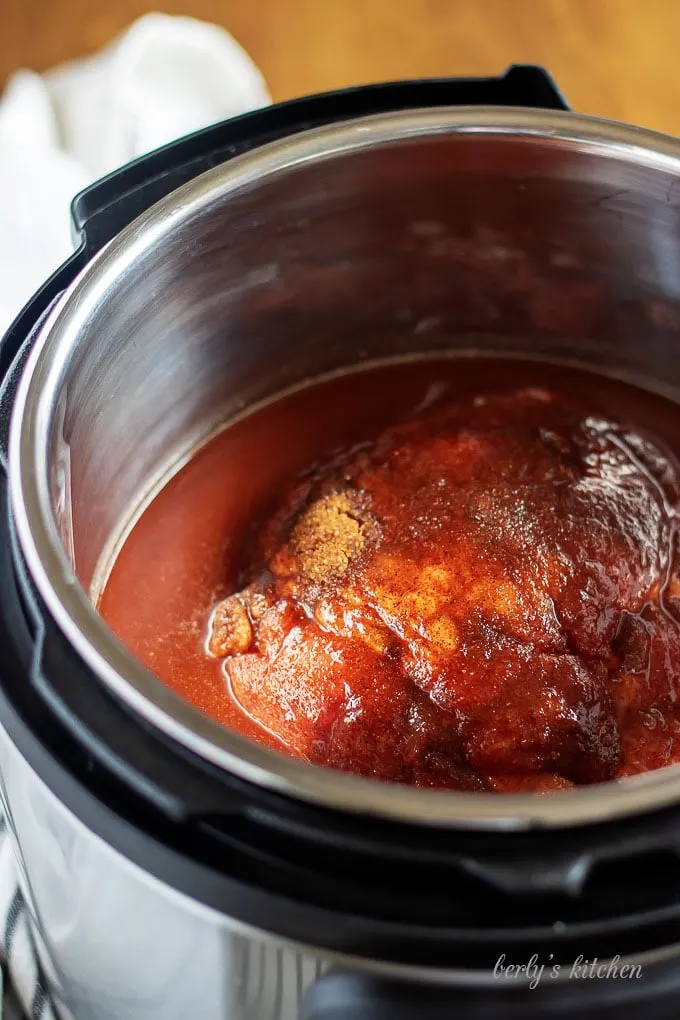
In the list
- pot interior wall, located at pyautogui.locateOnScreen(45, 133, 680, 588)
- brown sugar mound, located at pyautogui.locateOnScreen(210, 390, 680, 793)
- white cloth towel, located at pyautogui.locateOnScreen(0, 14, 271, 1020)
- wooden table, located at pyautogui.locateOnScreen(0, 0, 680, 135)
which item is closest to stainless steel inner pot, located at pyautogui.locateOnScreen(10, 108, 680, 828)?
pot interior wall, located at pyautogui.locateOnScreen(45, 133, 680, 588)

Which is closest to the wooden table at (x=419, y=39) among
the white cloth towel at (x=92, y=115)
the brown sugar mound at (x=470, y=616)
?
the white cloth towel at (x=92, y=115)

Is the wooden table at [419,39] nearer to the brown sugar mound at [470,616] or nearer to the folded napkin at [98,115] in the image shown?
the folded napkin at [98,115]

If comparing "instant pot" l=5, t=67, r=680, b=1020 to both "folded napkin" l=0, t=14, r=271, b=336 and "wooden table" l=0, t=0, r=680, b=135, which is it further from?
"wooden table" l=0, t=0, r=680, b=135

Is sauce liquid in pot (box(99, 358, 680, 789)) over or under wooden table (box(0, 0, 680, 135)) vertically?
under

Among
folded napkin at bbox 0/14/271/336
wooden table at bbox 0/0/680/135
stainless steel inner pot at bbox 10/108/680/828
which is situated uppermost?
wooden table at bbox 0/0/680/135

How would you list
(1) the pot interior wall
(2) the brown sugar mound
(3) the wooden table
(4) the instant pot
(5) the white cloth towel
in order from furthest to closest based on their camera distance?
(3) the wooden table < (5) the white cloth towel < (1) the pot interior wall < (2) the brown sugar mound < (4) the instant pot

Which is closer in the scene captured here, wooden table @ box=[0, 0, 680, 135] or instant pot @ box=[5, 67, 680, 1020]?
instant pot @ box=[5, 67, 680, 1020]

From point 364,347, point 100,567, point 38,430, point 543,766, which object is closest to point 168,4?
point 364,347

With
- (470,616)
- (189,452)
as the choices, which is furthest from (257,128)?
(470,616)
